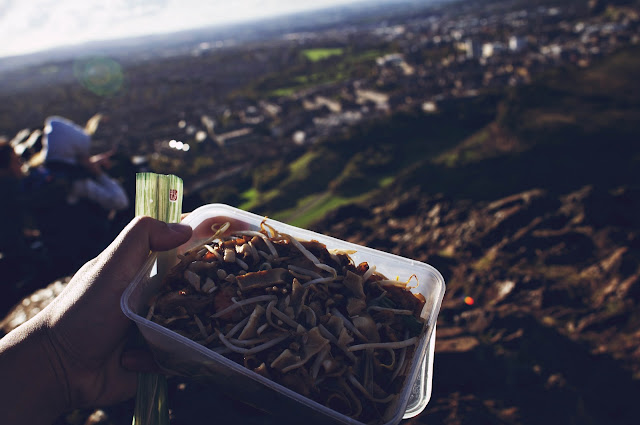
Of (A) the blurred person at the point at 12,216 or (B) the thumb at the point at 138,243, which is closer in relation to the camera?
(B) the thumb at the point at 138,243

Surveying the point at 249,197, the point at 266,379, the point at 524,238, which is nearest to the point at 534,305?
the point at 524,238

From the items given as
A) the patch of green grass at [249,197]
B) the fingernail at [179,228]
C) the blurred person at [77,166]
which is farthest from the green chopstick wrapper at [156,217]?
the patch of green grass at [249,197]

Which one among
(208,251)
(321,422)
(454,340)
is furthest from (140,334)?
(454,340)

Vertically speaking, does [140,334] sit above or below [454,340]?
above

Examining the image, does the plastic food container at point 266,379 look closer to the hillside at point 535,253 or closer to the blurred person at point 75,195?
the hillside at point 535,253

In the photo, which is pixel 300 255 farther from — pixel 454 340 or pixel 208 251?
pixel 454 340

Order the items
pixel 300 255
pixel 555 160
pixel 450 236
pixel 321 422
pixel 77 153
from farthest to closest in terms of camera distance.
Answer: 1. pixel 555 160
2. pixel 450 236
3. pixel 77 153
4. pixel 300 255
5. pixel 321 422

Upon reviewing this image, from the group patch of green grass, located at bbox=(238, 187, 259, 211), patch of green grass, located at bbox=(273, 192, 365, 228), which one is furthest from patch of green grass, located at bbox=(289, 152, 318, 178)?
patch of green grass, located at bbox=(273, 192, 365, 228)
